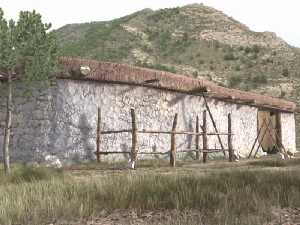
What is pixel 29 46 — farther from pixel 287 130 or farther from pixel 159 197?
pixel 287 130

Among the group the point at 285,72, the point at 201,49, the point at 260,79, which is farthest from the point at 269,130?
the point at 201,49

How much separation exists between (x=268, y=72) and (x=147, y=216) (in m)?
35.1

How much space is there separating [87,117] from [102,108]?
0.57 m

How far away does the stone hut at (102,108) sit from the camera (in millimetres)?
14398

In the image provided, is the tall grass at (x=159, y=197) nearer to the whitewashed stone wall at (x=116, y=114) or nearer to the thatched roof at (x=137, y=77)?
the whitewashed stone wall at (x=116, y=114)

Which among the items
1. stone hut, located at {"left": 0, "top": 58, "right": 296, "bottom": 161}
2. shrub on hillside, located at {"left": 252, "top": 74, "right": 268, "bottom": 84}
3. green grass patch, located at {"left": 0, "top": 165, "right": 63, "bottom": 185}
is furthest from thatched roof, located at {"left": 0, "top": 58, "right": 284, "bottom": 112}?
shrub on hillside, located at {"left": 252, "top": 74, "right": 268, "bottom": 84}

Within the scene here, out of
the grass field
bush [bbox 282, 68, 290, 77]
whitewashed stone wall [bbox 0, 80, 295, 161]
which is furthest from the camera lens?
bush [bbox 282, 68, 290, 77]

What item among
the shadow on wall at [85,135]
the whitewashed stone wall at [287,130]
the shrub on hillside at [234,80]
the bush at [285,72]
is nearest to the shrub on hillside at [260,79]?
the shrub on hillside at [234,80]

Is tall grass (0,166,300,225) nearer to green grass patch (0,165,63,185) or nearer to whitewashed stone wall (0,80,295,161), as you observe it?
green grass patch (0,165,63,185)

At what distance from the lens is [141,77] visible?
16.1 meters

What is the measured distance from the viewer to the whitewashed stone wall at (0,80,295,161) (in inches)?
566

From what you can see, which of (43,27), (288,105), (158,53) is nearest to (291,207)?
(43,27)

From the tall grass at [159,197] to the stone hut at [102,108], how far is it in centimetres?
633

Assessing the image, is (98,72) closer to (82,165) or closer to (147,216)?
(82,165)
